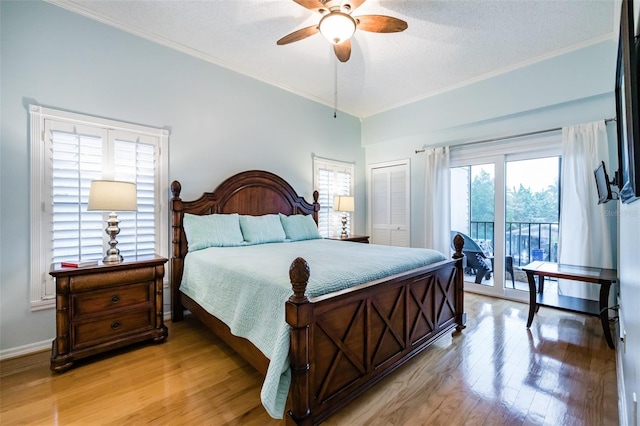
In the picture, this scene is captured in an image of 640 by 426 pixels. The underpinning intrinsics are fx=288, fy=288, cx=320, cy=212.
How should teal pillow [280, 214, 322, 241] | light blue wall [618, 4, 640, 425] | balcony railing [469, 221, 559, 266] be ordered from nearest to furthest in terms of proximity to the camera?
light blue wall [618, 4, 640, 425] < balcony railing [469, 221, 559, 266] < teal pillow [280, 214, 322, 241]

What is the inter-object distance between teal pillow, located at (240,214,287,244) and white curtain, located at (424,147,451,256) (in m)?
2.34

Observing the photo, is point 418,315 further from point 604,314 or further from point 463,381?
point 604,314

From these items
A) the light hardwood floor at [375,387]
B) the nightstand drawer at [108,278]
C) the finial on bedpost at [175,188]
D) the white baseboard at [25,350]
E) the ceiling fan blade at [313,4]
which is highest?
the ceiling fan blade at [313,4]

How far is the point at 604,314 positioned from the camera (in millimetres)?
2521

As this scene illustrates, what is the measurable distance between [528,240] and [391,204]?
2090mm

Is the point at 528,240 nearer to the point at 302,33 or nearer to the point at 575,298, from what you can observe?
the point at 575,298

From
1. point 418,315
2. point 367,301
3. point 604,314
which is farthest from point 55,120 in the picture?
point 604,314

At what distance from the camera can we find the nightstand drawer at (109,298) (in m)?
2.26

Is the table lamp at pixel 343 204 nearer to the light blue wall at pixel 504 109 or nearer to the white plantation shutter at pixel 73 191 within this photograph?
the light blue wall at pixel 504 109

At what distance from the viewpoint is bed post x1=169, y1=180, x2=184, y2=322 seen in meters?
3.16

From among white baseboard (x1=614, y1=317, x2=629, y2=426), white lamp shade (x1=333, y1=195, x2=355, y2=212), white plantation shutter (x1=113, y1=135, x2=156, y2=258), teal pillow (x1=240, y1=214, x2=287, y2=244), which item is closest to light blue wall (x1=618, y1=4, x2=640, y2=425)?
white baseboard (x1=614, y1=317, x2=629, y2=426)

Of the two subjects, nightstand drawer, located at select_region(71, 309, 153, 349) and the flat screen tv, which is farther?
the flat screen tv

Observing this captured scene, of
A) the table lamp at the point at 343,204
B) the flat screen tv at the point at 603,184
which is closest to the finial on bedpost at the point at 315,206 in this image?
the table lamp at the point at 343,204

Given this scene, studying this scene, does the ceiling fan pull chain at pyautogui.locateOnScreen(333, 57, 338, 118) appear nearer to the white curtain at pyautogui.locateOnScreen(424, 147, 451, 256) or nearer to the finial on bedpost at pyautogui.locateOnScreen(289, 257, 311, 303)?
the white curtain at pyautogui.locateOnScreen(424, 147, 451, 256)
